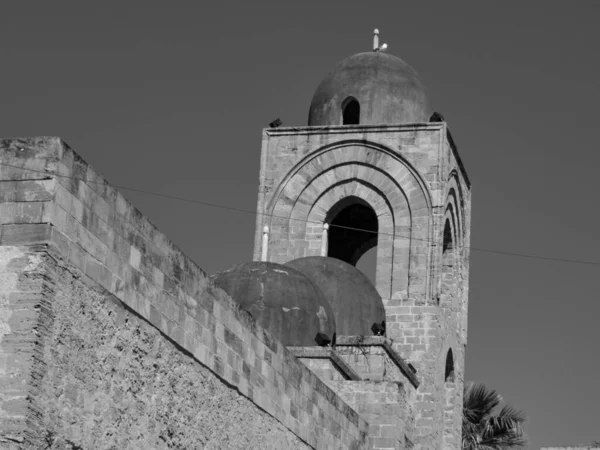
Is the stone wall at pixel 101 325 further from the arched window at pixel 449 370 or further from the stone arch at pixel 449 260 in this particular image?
the arched window at pixel 449 370

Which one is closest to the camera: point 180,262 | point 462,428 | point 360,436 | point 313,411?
point 180,262

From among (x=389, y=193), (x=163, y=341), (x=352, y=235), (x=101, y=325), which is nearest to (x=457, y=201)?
(x=389, y=193)

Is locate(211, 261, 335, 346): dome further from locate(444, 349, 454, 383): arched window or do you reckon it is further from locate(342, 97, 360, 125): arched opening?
locate(342, 97, 360, 125): arched opening

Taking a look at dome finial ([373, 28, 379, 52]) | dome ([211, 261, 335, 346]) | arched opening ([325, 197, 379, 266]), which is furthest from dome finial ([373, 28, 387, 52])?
dome ([211, 261, 335, 346])

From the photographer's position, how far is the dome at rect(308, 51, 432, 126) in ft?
97.2

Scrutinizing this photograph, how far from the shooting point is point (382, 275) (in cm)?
2806

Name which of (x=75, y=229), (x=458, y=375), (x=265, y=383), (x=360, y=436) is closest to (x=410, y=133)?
(x=458, y=375)

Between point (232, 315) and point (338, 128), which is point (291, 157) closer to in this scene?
point (338, 128)

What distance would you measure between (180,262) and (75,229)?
1852mm

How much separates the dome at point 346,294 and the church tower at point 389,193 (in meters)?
3.19

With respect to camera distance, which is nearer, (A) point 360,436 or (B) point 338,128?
(A) point 360,436

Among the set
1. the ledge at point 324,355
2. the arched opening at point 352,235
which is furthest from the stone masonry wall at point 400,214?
the ledge at point 324,355

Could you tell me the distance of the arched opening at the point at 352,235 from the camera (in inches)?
1226

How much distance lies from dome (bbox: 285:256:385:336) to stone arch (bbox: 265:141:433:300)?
3.30 meters
